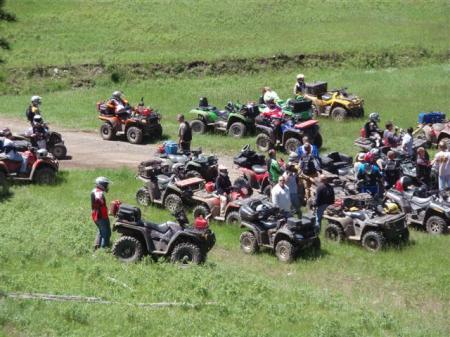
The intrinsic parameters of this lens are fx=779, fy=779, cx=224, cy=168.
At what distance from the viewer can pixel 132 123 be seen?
27.0 m

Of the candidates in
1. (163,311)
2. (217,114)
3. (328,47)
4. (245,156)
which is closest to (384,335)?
(163,311)

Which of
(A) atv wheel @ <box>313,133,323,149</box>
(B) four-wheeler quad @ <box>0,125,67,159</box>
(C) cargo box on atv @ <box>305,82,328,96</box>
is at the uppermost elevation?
(C) cargo box on atv @ <box>305,82,328,96</box>

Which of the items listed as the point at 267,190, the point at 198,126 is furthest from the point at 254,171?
the point at 198,126

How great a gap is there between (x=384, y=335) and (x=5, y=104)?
85.2ft

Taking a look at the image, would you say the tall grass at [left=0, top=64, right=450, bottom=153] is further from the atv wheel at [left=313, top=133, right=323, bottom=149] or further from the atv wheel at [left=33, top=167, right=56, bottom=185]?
the atv wheel at [left=33, top=167, right=56, bottom=185]

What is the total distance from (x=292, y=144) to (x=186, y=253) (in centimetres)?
1005

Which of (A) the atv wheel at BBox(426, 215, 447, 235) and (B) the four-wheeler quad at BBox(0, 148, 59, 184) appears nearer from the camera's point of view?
(A) the atv wheel at BBox(426, 215, 447, 235)

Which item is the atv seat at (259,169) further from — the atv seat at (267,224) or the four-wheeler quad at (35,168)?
the four-wheeler quad at (35,168)

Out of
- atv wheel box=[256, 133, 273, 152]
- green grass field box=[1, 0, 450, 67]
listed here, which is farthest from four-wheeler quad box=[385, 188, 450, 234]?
green grass field box=[1, 0, 450, 67]

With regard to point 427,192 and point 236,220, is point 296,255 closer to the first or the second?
point 236,220

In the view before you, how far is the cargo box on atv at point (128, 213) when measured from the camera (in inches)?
609

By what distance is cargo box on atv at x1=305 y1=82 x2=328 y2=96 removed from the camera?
29781 mm

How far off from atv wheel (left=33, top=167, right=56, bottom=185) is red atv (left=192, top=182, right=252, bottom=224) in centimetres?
487

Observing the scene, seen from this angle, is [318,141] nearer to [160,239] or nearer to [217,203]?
[217,203]
